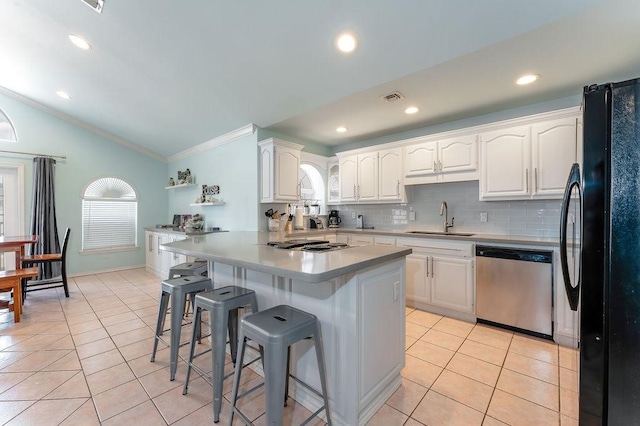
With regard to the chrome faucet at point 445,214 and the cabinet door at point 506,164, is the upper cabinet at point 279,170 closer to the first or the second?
the chrome faucet at point 445,214

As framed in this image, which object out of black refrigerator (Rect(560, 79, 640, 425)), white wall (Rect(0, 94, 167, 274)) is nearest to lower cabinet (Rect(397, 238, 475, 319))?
black refrigerator (Rect(560, 79, 640, 425))

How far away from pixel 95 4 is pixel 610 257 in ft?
13.1

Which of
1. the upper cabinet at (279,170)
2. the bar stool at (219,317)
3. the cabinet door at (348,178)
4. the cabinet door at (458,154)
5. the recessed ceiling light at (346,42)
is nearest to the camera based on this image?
the bar stool at (219,317)

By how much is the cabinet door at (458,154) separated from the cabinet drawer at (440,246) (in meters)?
0.93

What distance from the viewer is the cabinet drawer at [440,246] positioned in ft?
9.96

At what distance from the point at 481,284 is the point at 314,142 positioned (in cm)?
334

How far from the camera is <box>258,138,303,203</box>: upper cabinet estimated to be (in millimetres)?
3805

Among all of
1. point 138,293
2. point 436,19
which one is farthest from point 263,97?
point 138,293

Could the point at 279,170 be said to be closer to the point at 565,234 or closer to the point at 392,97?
the point at 392,97

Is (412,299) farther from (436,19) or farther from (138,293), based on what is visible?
Result: (138,293)

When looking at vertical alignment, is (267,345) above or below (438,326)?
above

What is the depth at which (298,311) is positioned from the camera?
1613mm

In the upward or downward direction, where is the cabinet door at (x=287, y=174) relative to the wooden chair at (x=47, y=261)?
upward

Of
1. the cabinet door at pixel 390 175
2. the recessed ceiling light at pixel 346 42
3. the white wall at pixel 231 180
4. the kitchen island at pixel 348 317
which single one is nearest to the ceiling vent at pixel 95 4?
the white wall at pixel 231 180
